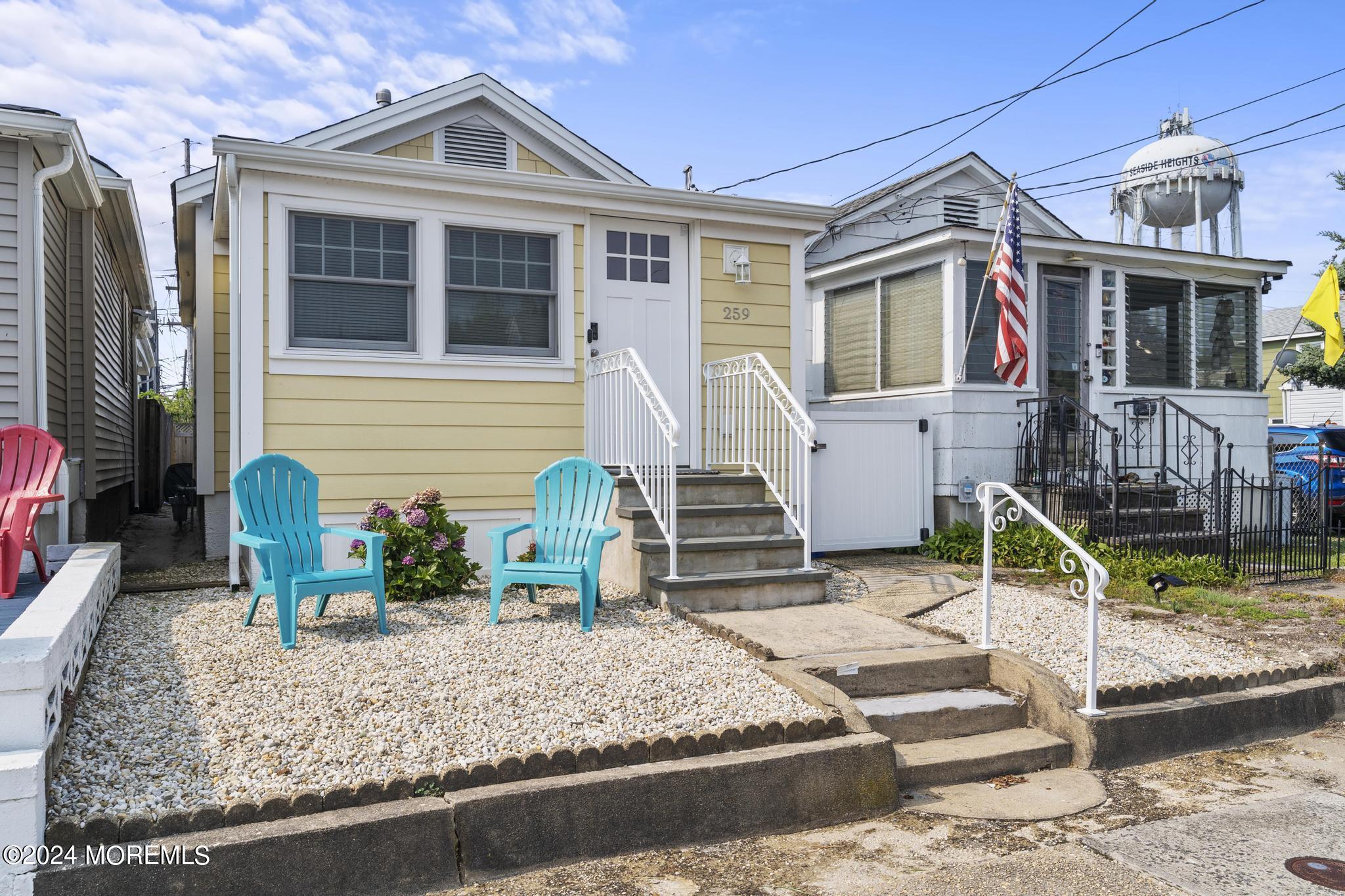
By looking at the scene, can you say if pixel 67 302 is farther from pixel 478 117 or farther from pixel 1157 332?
pixel 1157 332

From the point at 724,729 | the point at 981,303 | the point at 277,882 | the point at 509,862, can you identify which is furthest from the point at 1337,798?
the point at 981,303

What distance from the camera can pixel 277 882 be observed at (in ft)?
8.71

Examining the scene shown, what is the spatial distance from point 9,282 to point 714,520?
17.3 ft

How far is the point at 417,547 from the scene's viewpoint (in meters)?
5.72

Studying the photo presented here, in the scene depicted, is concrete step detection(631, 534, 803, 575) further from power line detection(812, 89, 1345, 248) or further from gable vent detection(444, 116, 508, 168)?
power line detection(812, 89, 1345, 248)

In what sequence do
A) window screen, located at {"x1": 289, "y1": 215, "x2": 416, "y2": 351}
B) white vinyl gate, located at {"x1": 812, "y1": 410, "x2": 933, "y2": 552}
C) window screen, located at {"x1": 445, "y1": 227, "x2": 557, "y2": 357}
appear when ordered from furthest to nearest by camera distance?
1. white vinyl gate, located at {"x1": 812, "y1": 410, "x2": 933, "y2": 552}
2. window screen, located at {"x1": 445, "y1": 227, "x2": 557, "y2": 357}
3. window screen, located at {"x1": 289, "y1": 215, "x2": 416, "y2": 351}

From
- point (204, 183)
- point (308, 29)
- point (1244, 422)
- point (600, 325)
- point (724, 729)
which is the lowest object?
point (724, 729)

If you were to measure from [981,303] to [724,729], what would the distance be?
6.87 metres

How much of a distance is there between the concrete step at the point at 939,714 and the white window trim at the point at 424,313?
377 centimetres

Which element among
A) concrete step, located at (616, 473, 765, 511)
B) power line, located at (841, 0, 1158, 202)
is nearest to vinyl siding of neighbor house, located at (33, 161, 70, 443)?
concrete step, located at (616, 473, 765, 511)

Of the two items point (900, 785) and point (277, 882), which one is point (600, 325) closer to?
point (900, 785)

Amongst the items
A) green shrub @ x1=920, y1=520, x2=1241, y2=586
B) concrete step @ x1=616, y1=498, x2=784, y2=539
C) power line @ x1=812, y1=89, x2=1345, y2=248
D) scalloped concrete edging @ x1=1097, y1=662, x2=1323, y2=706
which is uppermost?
power line @ x1=812, y1=89, x2=1345, y2=248

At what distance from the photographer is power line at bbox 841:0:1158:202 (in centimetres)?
1059

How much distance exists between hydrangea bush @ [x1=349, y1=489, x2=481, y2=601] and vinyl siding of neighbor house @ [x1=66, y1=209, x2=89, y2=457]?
3.92 metres
